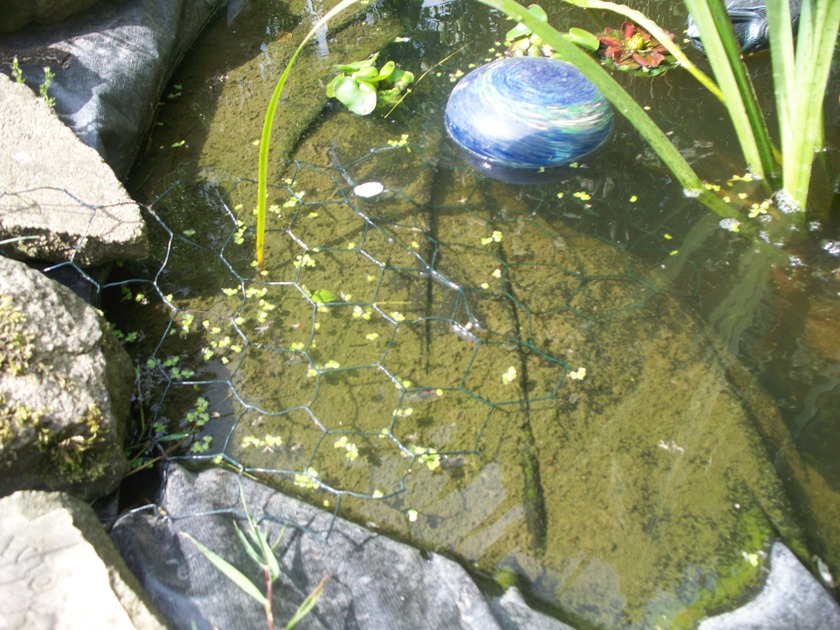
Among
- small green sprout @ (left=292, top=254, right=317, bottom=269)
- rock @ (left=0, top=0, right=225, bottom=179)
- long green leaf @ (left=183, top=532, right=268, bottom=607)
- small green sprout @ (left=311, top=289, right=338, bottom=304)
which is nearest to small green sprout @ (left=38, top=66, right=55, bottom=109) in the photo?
rock @ (left=0, top=0, right=225, bottom=179)

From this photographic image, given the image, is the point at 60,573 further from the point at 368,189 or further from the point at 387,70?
the point at 387,70

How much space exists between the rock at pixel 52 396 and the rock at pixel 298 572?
0.18m

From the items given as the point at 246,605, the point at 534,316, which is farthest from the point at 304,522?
the point at 534,316

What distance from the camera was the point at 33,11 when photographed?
10.1ft

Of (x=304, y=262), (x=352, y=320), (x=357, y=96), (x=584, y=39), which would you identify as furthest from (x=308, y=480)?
(x=584, y=39)

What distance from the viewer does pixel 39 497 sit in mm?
1690

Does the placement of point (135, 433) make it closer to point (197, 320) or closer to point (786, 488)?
point (197, 320)

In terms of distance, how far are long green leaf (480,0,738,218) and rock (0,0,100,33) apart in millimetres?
2129

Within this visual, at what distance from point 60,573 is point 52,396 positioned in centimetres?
48

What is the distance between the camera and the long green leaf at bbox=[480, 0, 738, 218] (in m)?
1.98

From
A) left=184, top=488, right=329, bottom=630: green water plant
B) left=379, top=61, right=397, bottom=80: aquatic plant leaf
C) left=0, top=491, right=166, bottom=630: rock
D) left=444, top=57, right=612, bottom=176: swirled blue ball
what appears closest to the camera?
left=0, top=491, right=166, bottom=630: rock

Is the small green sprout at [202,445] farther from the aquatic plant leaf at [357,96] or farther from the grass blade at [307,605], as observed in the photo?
the aquatic plant leaf at [357,96]

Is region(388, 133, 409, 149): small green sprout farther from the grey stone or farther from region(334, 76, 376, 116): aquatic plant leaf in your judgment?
the grey stone

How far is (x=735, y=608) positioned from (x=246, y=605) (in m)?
1.23
